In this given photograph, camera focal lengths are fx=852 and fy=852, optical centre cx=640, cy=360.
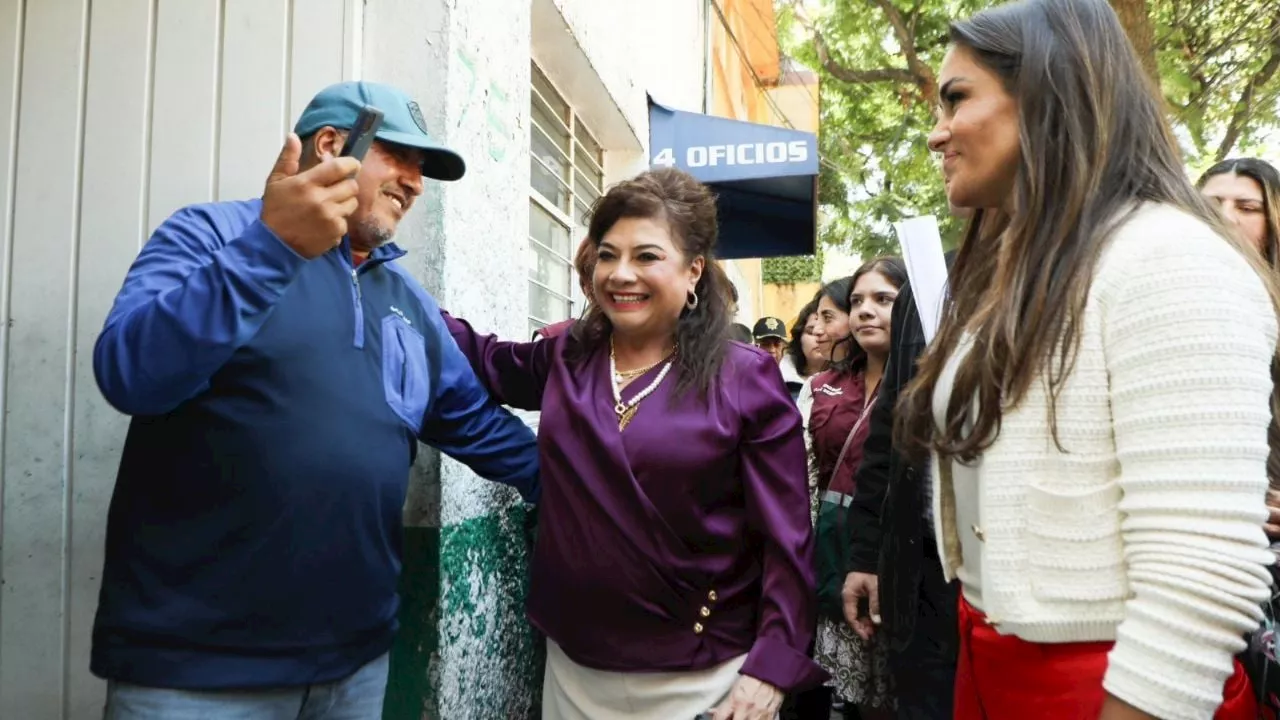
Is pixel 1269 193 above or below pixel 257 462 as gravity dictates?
above

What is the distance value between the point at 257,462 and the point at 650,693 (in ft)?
3.38

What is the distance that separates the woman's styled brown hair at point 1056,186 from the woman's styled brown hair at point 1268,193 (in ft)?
5.18

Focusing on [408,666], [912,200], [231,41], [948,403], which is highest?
[912,200]

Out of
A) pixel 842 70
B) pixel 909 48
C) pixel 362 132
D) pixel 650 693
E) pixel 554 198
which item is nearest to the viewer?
pixel 362 132

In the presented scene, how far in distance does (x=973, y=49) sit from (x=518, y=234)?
5.88 ft

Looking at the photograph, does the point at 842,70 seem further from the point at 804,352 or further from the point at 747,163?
the point at 804,352

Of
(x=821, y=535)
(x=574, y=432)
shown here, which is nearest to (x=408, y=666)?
(x=574, y=432)

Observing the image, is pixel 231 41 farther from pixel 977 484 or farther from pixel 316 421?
pixel 977 484

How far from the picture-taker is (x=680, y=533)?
2012 millimetres

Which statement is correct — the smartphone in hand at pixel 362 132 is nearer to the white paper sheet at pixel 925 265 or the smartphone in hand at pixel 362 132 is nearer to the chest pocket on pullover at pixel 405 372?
the chest pocket on pullover at pixel 405 372

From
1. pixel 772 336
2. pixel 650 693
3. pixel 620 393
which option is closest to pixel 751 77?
pixel 772 336

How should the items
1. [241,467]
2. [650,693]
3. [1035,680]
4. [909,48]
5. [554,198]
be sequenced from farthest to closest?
[909,48] → [554,198] → [650,693] → [241,467] → [1035,680]

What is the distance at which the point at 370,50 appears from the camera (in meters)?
2.33

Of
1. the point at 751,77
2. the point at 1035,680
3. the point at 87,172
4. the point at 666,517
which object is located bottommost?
the point at 1035,680
